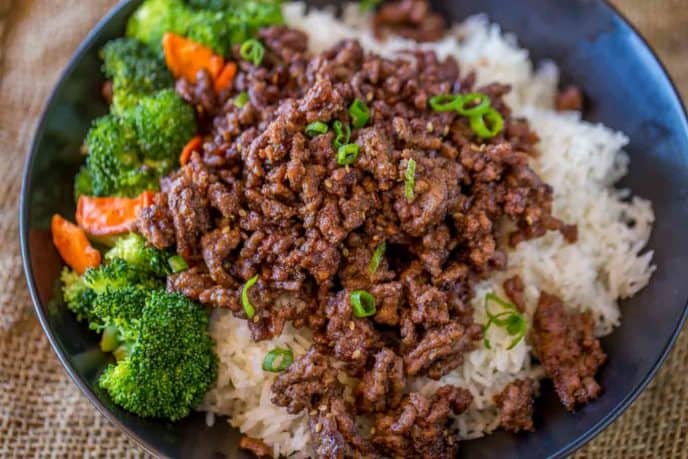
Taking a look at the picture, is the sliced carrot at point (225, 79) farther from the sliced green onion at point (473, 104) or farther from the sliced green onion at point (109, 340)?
the sliced green onion at point (109, 340)

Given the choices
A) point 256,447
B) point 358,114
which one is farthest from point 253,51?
point 256,447

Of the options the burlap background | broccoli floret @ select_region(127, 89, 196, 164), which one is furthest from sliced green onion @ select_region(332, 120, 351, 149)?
the burlap background

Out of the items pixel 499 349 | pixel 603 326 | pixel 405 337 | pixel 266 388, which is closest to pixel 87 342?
pixel 266 388

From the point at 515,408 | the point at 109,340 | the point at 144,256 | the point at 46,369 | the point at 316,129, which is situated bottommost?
the point at 46,369

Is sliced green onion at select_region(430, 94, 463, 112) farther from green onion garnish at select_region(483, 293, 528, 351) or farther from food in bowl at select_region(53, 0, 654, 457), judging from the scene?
green onion garnish at select_region(483, 293, 528, 351)

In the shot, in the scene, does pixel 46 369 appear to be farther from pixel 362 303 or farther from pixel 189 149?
pixel 362 303

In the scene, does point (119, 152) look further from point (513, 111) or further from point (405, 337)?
point (513, 111)
